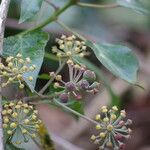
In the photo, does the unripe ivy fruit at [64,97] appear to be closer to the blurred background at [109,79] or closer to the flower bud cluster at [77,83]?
the flower bud cluster at [77,83]

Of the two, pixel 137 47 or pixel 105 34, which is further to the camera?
pixel 137 47

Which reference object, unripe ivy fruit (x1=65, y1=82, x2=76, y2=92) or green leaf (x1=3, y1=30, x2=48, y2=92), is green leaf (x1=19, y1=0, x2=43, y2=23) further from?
unripe ivy fruit (x1=65, y1=82, x2=76, y2=92)

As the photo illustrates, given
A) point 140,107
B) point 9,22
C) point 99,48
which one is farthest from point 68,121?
point 99,48

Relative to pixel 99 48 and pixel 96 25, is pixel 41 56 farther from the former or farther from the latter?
pixel 96 25

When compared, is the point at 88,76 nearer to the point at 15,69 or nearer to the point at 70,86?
the point at 70,86

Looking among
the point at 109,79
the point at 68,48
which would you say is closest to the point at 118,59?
the point at 68,48

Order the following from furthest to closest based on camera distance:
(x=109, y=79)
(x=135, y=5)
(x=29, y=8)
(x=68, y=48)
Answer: (x=109, y=79)
(x=135, y=5)
(x=29, y=8)
(x=68, y=48)
